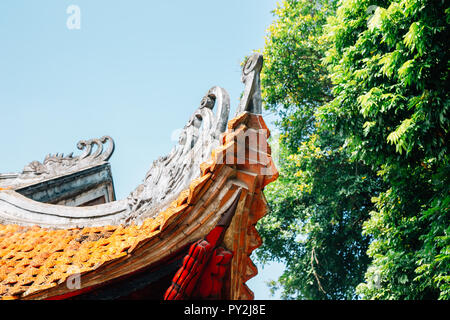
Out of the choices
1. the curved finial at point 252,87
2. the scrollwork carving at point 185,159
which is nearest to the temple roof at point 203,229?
the curved finial at point 252,87

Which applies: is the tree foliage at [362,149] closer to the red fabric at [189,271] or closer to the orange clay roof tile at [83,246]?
the orange clay roof tile at [83,246]

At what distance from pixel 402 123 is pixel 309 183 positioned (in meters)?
6.24

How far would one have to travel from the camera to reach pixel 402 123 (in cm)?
657

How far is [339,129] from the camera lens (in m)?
8.55

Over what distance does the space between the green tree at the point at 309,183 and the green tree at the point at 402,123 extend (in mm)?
3649

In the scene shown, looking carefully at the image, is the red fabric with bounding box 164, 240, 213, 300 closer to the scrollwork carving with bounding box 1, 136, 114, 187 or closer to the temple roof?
the temple roof

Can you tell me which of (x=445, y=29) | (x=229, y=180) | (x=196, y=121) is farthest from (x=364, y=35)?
(x=229, y=180)

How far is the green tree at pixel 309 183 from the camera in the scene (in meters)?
12.4

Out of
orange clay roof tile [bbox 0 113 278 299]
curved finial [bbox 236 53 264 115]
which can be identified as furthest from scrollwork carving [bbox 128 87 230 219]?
curved finial [bbox 236 53 264 115]

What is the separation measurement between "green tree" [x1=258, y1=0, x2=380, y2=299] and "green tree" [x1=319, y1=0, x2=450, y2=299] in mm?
3649

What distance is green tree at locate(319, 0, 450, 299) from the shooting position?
6.19 meters

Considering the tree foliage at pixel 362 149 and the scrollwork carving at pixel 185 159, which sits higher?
the tree foliage at pixel 362 149

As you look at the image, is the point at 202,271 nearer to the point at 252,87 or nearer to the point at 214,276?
the point at 214,276

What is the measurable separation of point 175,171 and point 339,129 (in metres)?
5.38
